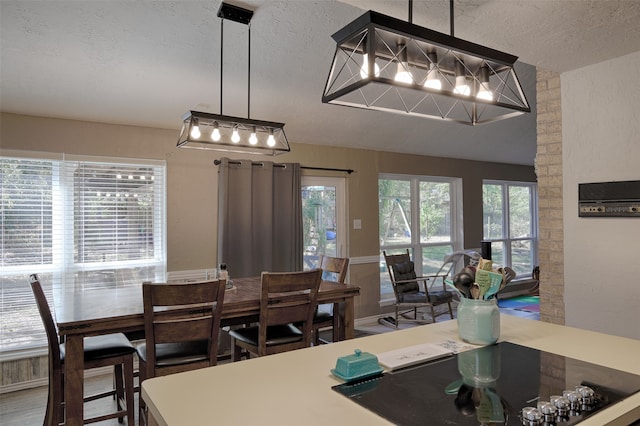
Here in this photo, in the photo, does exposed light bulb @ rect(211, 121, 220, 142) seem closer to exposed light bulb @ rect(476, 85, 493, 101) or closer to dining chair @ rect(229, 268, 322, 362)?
dining chair @ rect(229, 268, 322, 362)

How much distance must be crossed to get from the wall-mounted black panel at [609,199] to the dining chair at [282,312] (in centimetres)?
168

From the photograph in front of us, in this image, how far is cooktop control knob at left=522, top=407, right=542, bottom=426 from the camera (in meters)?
0.98

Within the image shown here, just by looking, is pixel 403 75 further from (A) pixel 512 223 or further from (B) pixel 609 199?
(A) pixel 512 223

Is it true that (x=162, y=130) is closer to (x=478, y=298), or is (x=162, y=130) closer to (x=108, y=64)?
(x=108, y=64)

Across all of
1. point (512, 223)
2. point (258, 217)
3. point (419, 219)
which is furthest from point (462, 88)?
point (512, 223)

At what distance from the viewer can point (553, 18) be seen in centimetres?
182

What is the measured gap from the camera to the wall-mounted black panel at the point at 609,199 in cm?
233

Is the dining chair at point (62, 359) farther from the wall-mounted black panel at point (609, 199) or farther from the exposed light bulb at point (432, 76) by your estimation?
the wall-mounted black panel at point (609, 199)

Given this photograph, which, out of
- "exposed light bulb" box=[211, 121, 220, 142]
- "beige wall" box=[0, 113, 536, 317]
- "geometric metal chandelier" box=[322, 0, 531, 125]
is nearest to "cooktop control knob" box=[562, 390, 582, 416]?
"geometric metal chandelier" box=[322, 0, 531, 125]

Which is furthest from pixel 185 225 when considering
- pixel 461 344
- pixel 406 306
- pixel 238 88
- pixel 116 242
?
pixel 461 344

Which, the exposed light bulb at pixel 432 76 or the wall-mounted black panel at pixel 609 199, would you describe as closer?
the exposed light bulb at pixel 432 76

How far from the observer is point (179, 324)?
2346 mm

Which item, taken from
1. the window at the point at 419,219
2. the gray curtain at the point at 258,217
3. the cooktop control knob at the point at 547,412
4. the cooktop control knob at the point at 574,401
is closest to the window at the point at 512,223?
the window at the point at 419,219

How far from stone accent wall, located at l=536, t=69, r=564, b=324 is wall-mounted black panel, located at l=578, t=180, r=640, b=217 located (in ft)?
0.55
